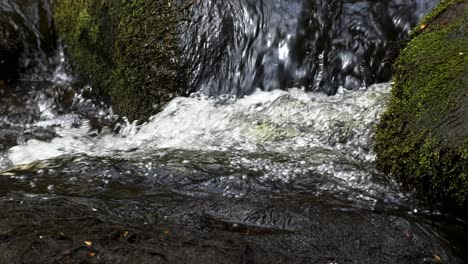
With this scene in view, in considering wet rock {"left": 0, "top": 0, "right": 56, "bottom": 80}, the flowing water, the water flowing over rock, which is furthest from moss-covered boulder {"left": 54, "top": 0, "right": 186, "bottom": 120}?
wet rock {"left": 0, "top": 0, "right": 56, "bottom": 80}

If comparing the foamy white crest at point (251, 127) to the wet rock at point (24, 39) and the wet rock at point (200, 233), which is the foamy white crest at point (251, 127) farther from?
the wet rock at point (24, 39)

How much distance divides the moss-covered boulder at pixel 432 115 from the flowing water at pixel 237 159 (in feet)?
0.42

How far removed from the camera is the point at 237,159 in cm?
344

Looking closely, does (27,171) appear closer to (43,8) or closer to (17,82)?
(17,82)

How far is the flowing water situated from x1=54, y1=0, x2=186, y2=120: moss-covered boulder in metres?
0.16

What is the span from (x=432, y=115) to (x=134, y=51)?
287 cm

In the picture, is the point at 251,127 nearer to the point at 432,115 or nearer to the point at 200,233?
the point at 432,115

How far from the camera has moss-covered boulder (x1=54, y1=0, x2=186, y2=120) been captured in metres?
4.70

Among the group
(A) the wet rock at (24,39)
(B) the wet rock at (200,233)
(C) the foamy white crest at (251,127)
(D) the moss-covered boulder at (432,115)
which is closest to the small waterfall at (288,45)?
(C) the foamy white crest at (251,127)

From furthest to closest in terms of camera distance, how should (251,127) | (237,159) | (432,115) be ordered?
(251,127) → (237,159) → (432,115)

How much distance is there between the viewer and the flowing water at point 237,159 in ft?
7.41

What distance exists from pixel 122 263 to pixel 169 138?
2.15m

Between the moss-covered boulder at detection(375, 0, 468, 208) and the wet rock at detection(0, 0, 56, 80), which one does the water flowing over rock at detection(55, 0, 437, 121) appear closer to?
the moss-covered boulder at detection(375, 0, 468, 208)

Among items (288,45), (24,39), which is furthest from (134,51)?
(24,39)
